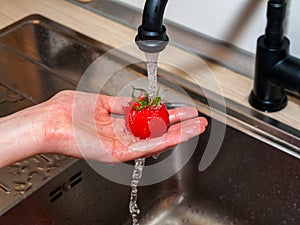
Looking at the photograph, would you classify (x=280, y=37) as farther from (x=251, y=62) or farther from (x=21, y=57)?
(x=21, y=57)

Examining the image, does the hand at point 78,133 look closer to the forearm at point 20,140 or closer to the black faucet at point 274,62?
the forearm at point 20,140

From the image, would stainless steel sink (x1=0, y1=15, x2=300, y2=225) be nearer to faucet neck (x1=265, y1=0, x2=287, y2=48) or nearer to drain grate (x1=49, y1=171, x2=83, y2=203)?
drain grate (x1=49, y1=171, x2=83, y2=203)

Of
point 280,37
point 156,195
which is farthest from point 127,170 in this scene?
point 280,37

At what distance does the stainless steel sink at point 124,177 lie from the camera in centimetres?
93

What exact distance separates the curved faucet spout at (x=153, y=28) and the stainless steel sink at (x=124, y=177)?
27 cm

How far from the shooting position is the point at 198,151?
41.5 inches

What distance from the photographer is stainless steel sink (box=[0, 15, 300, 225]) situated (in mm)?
931

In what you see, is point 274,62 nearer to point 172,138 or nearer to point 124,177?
point 172,138

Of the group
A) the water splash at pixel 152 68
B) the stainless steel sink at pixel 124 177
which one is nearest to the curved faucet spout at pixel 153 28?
the water splash at pixel 152 68

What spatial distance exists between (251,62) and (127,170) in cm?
30

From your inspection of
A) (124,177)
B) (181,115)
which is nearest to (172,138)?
(181,115)

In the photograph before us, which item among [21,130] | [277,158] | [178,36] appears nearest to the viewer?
[21,130]

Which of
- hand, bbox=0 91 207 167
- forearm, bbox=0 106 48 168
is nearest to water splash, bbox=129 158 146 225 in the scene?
hand, bbox=0 91 207 167

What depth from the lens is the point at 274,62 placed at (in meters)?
0.93
